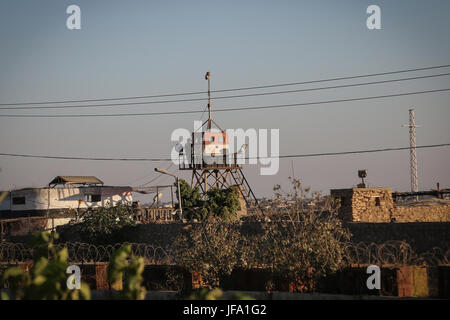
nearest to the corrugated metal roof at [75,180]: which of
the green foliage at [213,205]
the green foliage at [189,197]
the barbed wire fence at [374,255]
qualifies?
the green foliage at [189,197]

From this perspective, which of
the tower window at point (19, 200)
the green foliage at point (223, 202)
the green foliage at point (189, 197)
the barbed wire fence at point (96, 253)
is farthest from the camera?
the tower window at point (19, 200)

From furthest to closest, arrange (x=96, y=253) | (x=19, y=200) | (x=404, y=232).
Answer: (x=19, y=200), (x=96, y=253), (x=404, y=232)

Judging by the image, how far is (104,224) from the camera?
995 inches

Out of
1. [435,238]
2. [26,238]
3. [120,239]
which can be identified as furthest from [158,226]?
[435,238]

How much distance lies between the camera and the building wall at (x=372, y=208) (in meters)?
24.4

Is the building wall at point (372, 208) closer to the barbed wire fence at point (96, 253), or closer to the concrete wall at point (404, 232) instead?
the concrete wall at point (404, 232)

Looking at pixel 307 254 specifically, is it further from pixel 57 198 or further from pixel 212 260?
pixel 57 198

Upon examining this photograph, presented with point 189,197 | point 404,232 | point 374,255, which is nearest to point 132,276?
point 374,255

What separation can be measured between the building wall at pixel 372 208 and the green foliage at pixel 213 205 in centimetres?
875

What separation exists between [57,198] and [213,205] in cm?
1541

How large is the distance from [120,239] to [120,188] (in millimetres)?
20096

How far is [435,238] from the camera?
1805 cm

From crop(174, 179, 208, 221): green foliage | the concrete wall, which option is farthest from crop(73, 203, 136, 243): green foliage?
crop(174, 179, 208, 221): green foliage

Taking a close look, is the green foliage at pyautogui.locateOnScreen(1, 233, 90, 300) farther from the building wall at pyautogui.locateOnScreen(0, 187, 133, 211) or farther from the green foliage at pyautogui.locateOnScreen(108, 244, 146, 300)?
the building wall at pyautogui.locateOnScreen(0, 187, 133, 211)
